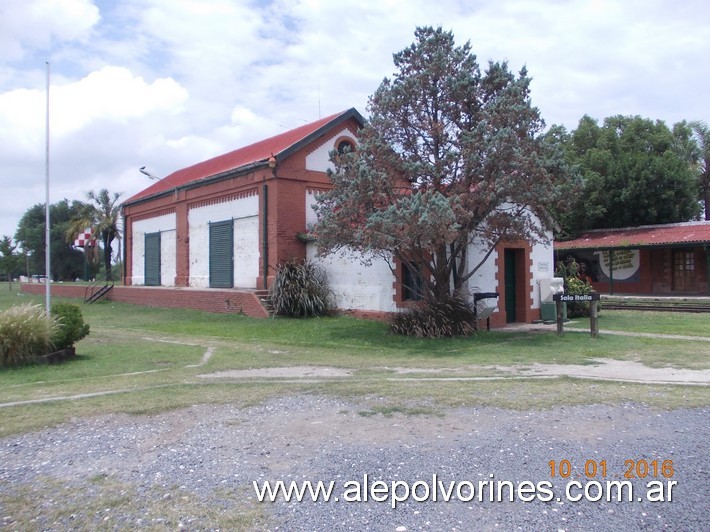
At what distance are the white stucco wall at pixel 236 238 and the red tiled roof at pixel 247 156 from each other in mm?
1395

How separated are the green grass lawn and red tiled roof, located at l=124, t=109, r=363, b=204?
712 cm

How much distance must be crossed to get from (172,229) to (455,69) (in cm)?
1750

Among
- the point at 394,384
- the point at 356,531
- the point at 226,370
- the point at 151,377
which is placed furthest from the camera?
the point at 226,370

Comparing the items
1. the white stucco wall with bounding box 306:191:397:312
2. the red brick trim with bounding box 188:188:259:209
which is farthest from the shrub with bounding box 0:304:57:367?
the red brick trim with bounding box 188:188:259:209

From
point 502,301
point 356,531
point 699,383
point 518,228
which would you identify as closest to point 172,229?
point 502,301

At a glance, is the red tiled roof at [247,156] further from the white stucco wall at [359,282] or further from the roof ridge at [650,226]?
the roof ridge at [650,226]

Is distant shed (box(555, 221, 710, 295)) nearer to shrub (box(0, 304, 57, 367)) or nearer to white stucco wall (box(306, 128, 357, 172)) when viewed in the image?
white stucco wall (box(306, 128, 357, 172))

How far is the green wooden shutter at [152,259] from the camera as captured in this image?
96.1 ft

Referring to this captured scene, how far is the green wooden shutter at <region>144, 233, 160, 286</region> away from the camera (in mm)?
29284

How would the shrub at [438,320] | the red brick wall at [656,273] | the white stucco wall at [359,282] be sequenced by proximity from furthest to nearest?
the red brick wall at [656,273] → the white stucco wall at [359,282] → the shrub at [438,320]

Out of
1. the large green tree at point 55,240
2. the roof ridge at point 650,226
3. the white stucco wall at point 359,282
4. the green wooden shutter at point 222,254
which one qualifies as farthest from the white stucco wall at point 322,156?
the large green tree at point 55,240

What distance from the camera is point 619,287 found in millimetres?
33438

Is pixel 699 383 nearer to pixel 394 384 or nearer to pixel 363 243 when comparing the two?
pixel 394 384

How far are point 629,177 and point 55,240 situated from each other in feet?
190
